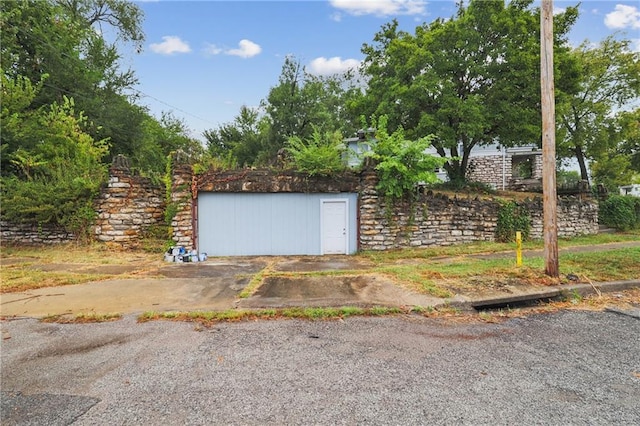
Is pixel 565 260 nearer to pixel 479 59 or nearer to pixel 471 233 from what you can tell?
pixel 471 233

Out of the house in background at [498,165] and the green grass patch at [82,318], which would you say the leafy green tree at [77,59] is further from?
the house in background at [498,165]

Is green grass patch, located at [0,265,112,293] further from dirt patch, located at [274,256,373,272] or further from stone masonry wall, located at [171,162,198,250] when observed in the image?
dirt patch, located at [274,256,373,272]

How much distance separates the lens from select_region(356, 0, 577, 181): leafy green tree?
1413 cm

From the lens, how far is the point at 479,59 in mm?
14836

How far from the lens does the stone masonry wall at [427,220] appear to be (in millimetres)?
10039

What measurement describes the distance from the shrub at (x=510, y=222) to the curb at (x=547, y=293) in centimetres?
569

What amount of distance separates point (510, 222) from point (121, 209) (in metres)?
13.4

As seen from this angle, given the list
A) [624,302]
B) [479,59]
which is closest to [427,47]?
[479,59]

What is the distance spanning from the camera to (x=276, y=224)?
9.80 metres

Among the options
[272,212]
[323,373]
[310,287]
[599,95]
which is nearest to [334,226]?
[272,212]

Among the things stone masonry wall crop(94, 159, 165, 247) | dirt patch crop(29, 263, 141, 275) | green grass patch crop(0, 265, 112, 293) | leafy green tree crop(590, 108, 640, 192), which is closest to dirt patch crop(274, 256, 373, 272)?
dirt patch crop(29, 263, 141, 275)

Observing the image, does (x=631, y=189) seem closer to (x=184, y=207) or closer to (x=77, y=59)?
(x=184, y=207)

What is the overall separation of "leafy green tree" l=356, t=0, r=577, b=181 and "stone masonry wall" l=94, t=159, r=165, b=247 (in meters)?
11.5

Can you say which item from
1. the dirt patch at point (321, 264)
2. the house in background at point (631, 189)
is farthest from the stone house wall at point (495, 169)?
the house in background at point (631, 189)
